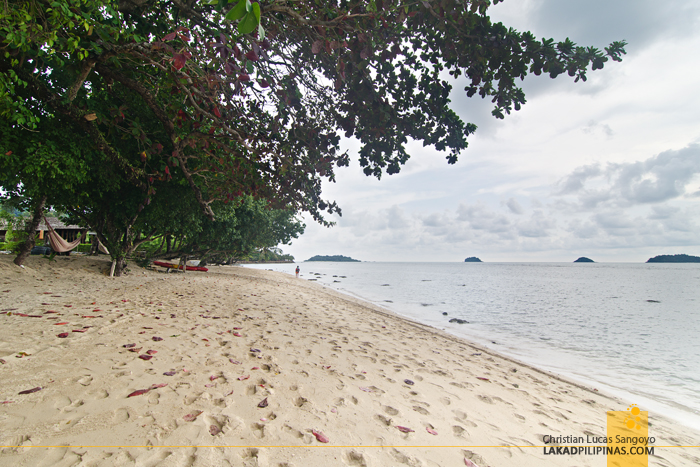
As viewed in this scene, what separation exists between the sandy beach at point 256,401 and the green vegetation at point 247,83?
321 cm

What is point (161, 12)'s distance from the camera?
640cm

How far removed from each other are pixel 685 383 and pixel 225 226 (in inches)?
771

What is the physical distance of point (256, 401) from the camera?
3104 mm

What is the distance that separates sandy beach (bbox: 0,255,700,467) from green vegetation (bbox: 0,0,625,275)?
3211 millimetres

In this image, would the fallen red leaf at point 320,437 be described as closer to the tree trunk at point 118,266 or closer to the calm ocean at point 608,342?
the calm ocean at point 608,342

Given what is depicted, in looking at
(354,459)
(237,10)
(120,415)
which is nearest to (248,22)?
(237,10)

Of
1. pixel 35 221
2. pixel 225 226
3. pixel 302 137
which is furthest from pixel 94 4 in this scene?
pixel 225 226

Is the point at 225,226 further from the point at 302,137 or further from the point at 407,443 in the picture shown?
the point at 407,443

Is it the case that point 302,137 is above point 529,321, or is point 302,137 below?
above

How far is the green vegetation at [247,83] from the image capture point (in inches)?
167

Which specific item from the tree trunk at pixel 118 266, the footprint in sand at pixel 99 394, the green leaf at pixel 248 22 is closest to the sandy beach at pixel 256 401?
the footprint in sand at pixel 99 394

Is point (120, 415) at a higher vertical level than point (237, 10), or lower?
lower

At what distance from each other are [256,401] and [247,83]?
572cm

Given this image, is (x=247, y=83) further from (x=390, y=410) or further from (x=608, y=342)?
(x=608, y=342)
